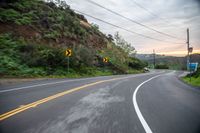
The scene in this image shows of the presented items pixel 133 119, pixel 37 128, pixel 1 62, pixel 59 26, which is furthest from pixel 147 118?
pixel 59 26

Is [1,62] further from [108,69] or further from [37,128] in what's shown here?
[108,69]

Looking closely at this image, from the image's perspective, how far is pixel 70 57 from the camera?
36.5 meters

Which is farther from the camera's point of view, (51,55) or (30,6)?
(30,6)

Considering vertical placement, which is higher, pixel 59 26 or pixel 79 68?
pixel 59 26

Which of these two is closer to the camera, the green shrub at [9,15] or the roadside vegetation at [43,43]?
the roadside vegetation at [43,43]

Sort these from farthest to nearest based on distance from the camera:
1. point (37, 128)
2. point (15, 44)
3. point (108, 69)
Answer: point (108, 69) → point (15, 44) → point (37, 128)

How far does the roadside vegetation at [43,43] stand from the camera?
3009 cm

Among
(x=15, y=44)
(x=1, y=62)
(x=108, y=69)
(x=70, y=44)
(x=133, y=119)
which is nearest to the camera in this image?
(x=133, y=119)

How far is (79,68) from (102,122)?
102ft

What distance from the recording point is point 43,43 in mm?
38219

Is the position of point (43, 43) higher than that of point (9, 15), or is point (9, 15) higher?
point (9, 15)

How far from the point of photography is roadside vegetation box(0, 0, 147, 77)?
98.7 ft

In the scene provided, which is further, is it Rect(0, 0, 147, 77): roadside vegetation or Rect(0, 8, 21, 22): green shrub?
Rect(0, 8, 21, 22): green shrub

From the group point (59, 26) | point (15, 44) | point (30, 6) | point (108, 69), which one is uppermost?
point (30, 6)
